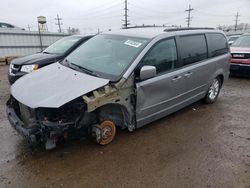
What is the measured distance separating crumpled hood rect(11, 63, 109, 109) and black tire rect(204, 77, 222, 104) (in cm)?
315

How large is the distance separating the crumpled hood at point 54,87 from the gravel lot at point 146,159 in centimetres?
89

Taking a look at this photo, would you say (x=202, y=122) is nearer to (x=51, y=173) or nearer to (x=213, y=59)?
(x=213, y=59)

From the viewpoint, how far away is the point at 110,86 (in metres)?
3.01

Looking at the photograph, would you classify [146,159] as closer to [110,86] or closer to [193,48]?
[110,86]

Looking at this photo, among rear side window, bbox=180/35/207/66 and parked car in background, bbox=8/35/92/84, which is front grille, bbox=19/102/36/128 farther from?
rear side window, bbox=180/35/207/66

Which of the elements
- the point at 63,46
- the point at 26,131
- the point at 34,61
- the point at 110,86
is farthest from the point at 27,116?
the point at 63,46

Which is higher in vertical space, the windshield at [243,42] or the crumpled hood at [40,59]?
the windshield at [243,42]

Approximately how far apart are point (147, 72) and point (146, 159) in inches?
51.6

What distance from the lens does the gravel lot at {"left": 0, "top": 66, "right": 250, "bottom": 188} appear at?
258 cm

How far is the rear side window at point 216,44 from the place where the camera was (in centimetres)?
475

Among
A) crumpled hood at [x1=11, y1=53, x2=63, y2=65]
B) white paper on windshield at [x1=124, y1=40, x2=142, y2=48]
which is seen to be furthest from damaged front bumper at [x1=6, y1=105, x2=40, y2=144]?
crumpled hood at [x1=11, y1=53, x2=63, y2=65]

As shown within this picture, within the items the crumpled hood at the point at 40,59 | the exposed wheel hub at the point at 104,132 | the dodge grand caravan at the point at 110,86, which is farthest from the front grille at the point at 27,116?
the crumpled hood at the point at 40,59

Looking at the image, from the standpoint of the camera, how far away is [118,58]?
3.42m

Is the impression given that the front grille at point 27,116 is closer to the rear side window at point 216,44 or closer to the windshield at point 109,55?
the windshield at point 109,55
